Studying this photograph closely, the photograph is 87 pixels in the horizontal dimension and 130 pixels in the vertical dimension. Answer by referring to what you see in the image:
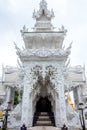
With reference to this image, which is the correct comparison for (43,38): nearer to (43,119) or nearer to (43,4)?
(43,4)

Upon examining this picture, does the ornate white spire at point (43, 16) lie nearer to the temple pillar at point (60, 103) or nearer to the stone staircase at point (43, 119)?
the temple pillar at point (60, 103)

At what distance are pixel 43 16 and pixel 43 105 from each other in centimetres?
894

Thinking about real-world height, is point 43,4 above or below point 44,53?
above

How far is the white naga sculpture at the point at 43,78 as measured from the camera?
11.1 metres

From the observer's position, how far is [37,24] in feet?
52.0

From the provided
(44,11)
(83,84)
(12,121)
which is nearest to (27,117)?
(12,121)

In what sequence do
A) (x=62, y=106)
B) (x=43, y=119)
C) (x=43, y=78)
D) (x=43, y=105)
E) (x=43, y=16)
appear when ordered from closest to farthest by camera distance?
1. (x=62, y=106)
2. (x=43, y=78)
3. (x=43, y=119)
4. (x=43, y=105)
5. (x=43, y=16)

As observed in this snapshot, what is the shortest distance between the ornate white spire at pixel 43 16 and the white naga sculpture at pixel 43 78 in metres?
0.45

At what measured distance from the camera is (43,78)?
12.0 m

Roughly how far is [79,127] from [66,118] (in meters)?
1.10

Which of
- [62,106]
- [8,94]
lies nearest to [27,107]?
[62,106]

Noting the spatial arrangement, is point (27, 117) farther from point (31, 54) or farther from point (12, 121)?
point (31, 54)

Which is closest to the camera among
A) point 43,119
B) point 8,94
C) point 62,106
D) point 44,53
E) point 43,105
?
point 62,106

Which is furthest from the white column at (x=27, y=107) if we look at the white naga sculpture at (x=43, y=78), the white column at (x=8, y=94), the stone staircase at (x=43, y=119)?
the white column at (x=8, y=94)
